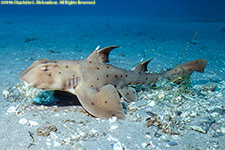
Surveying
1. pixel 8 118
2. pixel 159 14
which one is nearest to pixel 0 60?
pixel 8 118

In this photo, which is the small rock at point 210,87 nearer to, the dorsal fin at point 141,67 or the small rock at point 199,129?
the dorsal fin at point 141,67

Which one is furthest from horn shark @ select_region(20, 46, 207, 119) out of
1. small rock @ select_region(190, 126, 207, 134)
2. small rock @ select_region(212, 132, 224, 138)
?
small rock @ select_region(212, 132, 224, 138)

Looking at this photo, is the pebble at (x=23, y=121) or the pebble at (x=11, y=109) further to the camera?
the pebble at (x=11, y=109)

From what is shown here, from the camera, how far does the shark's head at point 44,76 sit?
4000 millimetres

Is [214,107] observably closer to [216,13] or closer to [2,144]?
[2,144]

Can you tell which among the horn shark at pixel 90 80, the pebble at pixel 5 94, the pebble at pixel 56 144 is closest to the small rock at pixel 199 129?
the horn shark at pixel 90 80

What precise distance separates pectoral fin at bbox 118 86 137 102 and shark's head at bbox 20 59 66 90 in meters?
1.44

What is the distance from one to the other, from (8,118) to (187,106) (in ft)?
11.8

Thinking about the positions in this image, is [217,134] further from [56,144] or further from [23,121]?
[23,121]

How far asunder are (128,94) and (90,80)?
3.26 ft

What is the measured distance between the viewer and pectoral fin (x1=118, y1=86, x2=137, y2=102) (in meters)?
4.77

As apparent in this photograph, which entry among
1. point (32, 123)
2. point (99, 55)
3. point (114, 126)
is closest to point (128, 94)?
point (99, 55)

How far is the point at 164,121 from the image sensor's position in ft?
12.3

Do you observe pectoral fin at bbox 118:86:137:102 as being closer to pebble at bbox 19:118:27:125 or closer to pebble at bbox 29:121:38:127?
pebble at bbox 29:121:38:127
